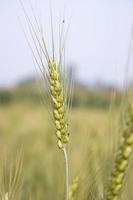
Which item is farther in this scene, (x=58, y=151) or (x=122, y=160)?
(x=58, y=151)

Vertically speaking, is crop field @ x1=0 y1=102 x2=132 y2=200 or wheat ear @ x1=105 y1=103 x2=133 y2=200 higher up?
wheat ear @ x1=105 y1=103 x2=133 y2=200

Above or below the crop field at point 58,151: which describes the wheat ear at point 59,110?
above

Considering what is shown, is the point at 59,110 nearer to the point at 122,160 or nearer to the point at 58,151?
the point at 122,160

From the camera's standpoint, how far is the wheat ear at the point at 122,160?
67cm

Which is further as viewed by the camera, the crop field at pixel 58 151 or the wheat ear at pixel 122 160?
the crop field at pixel 58 151

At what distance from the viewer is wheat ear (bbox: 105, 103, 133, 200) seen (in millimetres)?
675

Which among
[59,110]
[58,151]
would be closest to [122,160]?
[59,110]

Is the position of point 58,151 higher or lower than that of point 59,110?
lower

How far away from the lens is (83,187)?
96 centimetres

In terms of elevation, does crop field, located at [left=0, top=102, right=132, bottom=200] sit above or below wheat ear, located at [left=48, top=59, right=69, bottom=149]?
below

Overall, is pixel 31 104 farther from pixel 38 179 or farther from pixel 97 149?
pixel 97 149

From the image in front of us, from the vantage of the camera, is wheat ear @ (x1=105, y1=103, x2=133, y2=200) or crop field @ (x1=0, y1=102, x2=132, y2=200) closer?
wheat ear @ (x1=105, y1=103, x2=133, y2=200)

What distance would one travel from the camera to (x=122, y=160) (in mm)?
687

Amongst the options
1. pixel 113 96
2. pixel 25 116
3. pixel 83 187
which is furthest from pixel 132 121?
pixel 25 116
